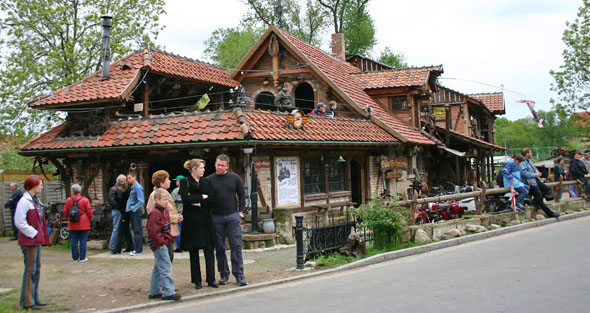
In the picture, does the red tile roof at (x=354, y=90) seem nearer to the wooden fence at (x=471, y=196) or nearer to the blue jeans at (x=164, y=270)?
the wooden fence at (x=471, y=196)

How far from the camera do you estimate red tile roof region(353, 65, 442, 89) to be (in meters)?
22.3

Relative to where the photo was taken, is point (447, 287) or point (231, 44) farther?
point (231, 44)

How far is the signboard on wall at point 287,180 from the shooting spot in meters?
15.7

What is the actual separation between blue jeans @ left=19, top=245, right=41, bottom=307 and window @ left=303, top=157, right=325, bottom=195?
974 cm

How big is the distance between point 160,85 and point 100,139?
13.1 ft

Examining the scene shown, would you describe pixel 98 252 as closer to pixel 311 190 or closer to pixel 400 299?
pixel 311 190

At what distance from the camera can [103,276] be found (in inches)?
408

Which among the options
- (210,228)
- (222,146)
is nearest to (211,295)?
(210,228)

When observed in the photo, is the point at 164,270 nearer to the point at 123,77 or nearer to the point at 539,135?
the point at 123,77

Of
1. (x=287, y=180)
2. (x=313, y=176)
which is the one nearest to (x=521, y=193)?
(x=313, y=176)

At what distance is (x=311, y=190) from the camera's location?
17.1 meters

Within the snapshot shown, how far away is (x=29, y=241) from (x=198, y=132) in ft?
22.6

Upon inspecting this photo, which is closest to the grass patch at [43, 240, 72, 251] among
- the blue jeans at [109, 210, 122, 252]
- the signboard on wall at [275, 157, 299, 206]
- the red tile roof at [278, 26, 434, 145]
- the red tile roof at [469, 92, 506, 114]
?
the blue jeans at [109, 210, 122, 252]

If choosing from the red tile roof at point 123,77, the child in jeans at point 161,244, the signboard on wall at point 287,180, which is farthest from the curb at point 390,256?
the red tile roof at point 123,77
